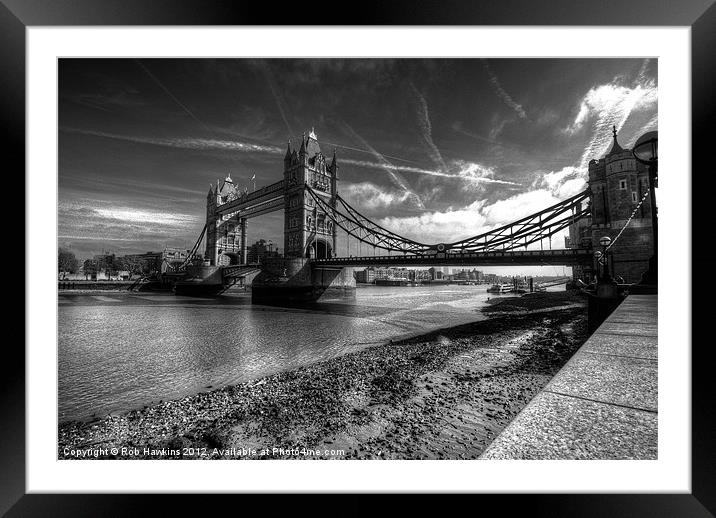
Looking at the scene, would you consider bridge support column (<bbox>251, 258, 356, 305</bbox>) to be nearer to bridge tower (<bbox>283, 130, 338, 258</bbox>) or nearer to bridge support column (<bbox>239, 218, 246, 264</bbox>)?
bridge tower (<bbox>283, 130, 338, 258</bbox>)

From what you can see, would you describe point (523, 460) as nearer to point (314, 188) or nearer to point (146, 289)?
point (314, 188)

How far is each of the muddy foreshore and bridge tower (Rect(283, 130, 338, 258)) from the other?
1564cm

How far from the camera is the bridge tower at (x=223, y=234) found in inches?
1040

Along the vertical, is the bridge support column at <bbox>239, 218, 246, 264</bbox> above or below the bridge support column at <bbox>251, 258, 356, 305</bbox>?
above

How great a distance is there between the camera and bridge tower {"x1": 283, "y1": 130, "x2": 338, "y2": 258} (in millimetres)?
19719

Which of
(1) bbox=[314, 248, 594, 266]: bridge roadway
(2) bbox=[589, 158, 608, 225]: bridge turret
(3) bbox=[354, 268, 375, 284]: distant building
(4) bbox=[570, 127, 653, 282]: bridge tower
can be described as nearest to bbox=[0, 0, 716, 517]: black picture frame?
(4) bbox=[570, 127, 653, 282]: bridge tower

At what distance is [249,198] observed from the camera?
23.6m

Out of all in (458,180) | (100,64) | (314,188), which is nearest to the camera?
(100,64)

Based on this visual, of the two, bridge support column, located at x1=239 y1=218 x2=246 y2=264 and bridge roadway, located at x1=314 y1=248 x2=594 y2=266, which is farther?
bridge support column, located at x1=239 y1=218 x2=246 y2=264
